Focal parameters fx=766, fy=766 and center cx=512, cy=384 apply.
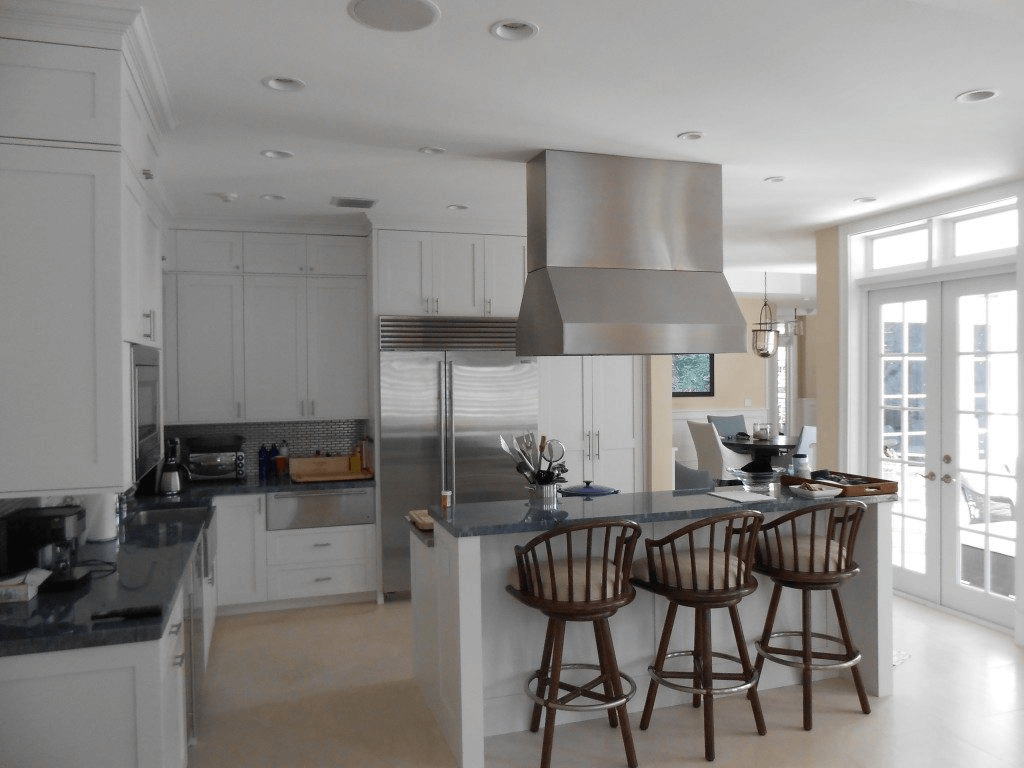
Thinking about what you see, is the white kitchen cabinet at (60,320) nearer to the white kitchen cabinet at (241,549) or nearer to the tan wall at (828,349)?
the white kitchen cabinet at (241,549)

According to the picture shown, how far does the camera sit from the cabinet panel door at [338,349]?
5.39 metres

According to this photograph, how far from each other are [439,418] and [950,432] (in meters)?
3.29

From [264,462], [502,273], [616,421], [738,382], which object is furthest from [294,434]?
[738,382]

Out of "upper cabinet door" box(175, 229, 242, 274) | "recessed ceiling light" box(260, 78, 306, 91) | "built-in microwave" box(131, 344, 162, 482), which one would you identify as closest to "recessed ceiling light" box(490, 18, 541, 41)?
"recessed ceiling light" box(260, 78, 306, 91)

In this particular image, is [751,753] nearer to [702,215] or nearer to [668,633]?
[668,633]

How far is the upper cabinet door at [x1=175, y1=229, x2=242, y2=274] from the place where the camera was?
5129 millimetres

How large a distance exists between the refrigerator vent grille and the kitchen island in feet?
6.03

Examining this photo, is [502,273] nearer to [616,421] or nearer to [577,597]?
[616,421]

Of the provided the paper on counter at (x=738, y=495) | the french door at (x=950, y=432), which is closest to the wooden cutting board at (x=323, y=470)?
the paper on counter at (x=738, y=495)

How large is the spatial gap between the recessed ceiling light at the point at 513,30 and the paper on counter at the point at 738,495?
215 cm

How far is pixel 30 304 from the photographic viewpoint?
2.25 m

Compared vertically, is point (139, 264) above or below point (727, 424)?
above

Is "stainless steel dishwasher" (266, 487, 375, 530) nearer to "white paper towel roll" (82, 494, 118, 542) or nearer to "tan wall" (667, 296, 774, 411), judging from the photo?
"white paper towel roll" (82, 494, 118, 542)

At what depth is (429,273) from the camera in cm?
521
